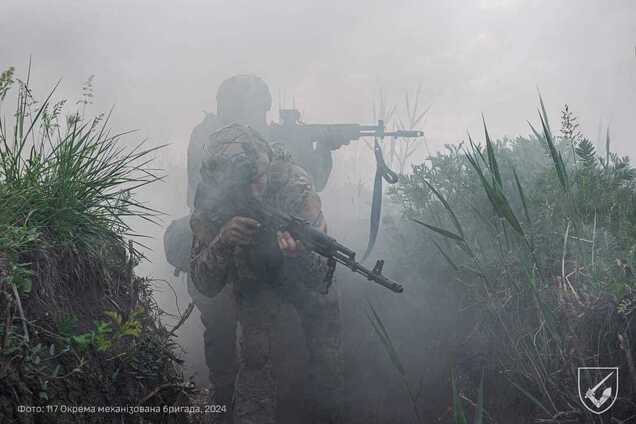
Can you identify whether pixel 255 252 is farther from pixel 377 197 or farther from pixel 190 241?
pixel 190 241

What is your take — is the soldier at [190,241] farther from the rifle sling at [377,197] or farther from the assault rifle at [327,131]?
the rifle sling at [377,197]

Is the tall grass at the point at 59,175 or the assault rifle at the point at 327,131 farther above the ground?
the assault rifle at the point at 327,131

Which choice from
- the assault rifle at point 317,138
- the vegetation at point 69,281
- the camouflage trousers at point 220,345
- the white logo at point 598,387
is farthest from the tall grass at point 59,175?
the assault rifle at point 317,138

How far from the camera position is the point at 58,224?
2.46 meters

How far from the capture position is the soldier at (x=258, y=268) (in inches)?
137

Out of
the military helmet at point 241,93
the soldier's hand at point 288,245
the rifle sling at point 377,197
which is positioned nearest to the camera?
the soldier's hand at point 288,245

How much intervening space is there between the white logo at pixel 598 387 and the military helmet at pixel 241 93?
416 centimetres

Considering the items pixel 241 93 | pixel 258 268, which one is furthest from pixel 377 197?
pixel 241 93

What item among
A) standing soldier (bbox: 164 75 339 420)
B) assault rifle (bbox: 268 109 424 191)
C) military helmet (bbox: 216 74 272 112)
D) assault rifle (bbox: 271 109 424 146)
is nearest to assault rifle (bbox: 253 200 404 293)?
standing soldier (bbox: 164 75 339 420)

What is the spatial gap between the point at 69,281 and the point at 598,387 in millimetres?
2316

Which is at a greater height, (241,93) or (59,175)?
(241,93)

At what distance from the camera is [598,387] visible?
2.38 m

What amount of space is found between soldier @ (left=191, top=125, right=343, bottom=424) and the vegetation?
26.5 inches

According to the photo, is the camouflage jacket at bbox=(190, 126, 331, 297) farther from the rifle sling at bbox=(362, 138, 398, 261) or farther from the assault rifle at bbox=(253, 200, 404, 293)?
the rifle sling at bbox=(362, 138, 398, 261)
